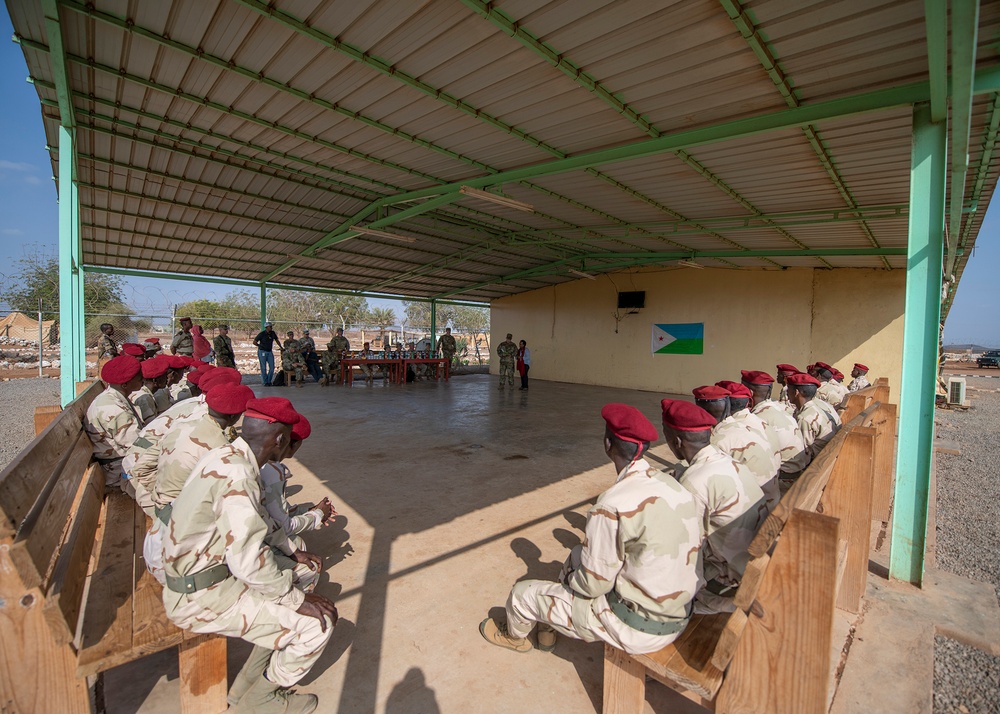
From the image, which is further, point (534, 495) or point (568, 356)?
point (568, 356)

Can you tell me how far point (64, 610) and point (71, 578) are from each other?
22 cm

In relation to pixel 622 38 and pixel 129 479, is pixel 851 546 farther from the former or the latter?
pixel 129 479

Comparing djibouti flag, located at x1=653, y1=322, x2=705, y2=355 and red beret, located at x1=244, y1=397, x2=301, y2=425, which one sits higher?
djibouti flag, located at x1=653, y1=322, x2=705, y2=355

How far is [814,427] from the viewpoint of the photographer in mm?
3875

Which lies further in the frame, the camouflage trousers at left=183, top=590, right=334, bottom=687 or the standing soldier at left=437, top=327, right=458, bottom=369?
the standing soldier at left=437, top=327, right=458, bottom=369

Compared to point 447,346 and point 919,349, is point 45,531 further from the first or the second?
point 447,346

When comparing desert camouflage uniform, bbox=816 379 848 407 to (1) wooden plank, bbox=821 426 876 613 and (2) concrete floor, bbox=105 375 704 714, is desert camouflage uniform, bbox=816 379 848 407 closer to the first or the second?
(2) concrete floor, bbox=105 375 704 714

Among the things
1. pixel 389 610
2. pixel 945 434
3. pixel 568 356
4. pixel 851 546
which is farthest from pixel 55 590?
pixel 568 356

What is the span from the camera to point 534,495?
421 cm

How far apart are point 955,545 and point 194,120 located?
27.7ft

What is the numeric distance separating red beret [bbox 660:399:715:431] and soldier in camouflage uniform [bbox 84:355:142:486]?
345 centimetres

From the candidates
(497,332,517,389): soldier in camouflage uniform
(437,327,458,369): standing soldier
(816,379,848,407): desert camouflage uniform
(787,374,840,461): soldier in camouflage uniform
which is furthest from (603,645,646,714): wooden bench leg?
(437,327,458,369): standing soldier

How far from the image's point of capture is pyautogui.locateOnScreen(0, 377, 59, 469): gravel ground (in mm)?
5380

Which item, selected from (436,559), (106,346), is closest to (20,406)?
(106,346)
